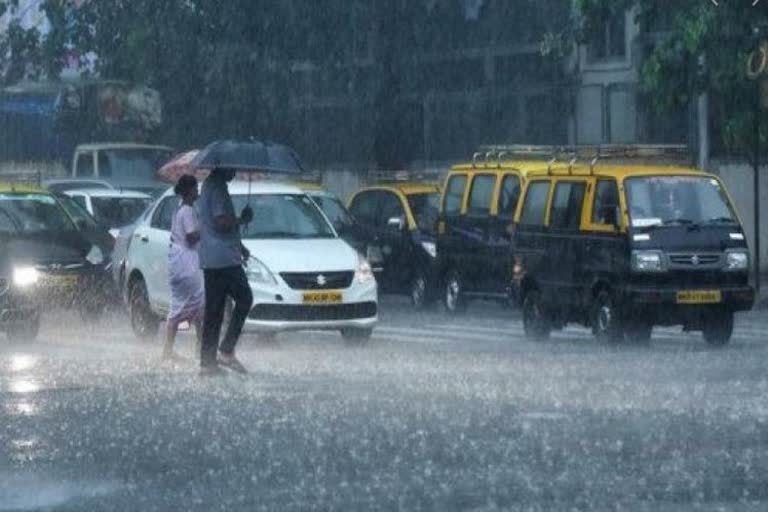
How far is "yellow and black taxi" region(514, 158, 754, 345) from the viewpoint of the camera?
24.3 m

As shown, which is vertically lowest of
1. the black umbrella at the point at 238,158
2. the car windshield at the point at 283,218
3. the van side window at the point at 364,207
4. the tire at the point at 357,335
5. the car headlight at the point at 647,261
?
the tire at the point at 357,335

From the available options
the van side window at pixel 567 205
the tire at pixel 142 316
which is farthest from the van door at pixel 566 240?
the tire at pixel 142 316

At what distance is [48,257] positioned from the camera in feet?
94.2

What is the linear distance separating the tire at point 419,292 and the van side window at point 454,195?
1.83 m

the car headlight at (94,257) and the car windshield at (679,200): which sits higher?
the car windshield at (679,200)

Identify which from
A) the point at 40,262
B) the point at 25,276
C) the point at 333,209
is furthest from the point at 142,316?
the point at 333,209

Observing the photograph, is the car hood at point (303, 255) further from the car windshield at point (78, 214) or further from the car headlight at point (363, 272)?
Result: the car windshield at point (78, 214)

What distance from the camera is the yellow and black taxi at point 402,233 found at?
113 feet

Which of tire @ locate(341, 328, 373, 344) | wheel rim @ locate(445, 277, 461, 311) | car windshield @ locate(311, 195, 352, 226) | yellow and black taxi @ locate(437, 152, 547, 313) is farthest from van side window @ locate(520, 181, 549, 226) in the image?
car windshield @ locate(311, 195, 352, 226)

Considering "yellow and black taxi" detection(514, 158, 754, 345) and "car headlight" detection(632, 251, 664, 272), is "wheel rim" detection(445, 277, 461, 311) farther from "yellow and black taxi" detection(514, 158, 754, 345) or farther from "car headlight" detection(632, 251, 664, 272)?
"car headlight" detection(632, 251, 664, 272)

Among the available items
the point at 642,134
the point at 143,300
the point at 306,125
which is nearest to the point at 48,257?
the point at 143,300

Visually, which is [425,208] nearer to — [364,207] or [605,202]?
[364,207]

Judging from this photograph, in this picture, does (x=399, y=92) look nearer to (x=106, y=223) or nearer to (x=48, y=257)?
(x=106, y=223)

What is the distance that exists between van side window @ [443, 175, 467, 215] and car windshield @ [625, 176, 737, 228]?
7.75m
